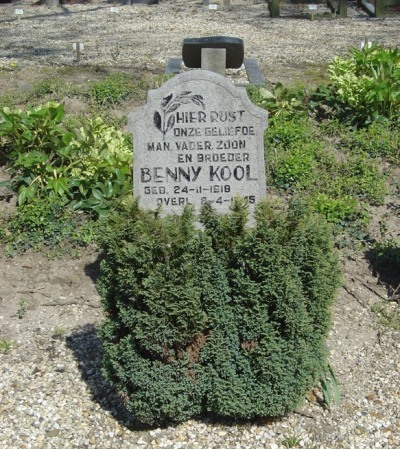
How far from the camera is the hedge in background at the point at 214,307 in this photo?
3.86 m

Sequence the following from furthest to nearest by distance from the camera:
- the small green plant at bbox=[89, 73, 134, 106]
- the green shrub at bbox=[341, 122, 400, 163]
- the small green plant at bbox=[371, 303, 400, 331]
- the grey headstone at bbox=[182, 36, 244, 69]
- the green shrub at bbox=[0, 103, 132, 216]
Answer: the grey headstone at bbox=[182, 36, 244, 69] → the small green plant at bbox=[89, 73, 134, 106] → the green shrub at bbox=[341, 122, 400, 163] → the green shrub at bbox=[0, 103, 132, 216] → the small green plant at bbox=[371, 303, 400, 331]

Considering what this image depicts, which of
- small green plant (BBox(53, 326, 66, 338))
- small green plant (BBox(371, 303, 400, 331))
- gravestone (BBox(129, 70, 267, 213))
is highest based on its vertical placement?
gravestone (BBox(129, 70, 267, 213))

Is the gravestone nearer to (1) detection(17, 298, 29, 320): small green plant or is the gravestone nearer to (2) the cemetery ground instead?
(2) the cemetery ground

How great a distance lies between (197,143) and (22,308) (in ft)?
6.12

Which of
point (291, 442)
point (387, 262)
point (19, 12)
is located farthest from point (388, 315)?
point (19, 12)

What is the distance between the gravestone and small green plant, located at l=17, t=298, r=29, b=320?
1231 millimetres

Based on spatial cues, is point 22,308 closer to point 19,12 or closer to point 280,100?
point 280,100

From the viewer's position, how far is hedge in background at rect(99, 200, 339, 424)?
386cm

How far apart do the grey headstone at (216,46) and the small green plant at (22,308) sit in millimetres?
4337

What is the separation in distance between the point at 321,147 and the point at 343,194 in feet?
2.69

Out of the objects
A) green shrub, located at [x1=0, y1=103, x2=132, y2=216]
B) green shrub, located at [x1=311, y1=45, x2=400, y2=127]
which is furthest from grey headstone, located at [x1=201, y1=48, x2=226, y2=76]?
green shrub, located at [x1=0, y1=103, x2=132, y2=216]

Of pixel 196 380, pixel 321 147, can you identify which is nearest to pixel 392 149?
pixel 321 147

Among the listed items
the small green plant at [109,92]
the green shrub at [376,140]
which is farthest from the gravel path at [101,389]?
the small green plant at [109,92]

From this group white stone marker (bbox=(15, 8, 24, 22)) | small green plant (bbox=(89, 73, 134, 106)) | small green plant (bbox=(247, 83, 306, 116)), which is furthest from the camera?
white stone marker (bbox=(15, 8, 24, 22))
